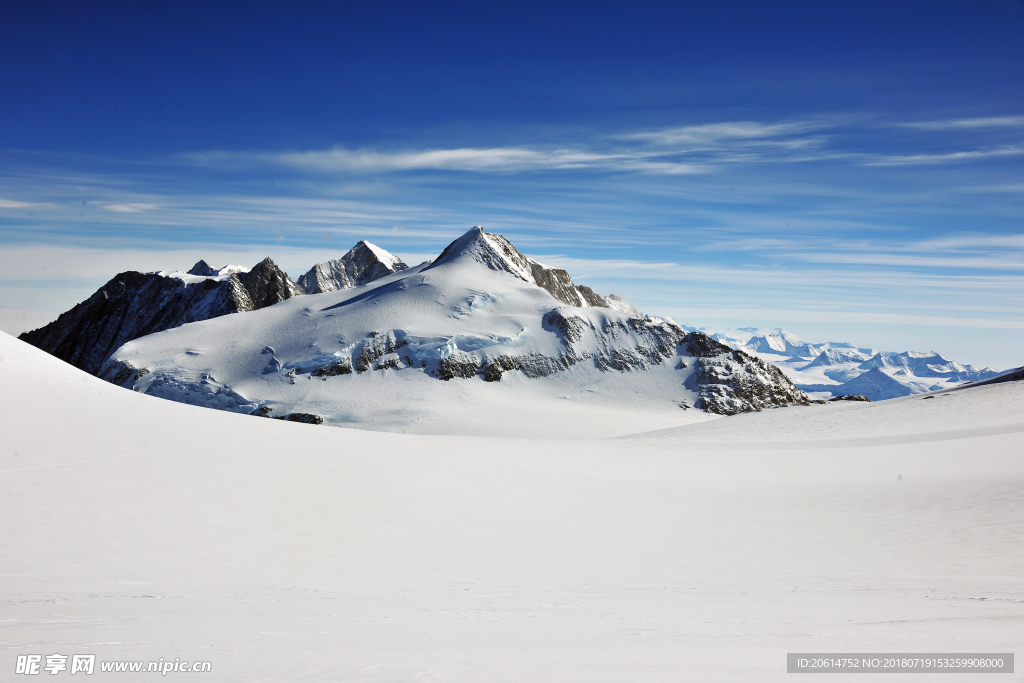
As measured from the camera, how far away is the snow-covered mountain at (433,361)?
71.4 meters

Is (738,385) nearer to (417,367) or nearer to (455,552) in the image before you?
(417,367)

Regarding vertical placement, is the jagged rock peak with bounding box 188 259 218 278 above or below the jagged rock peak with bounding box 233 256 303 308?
above

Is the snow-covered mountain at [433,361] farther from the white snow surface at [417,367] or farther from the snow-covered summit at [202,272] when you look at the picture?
the snow-covered summit at [202,272]

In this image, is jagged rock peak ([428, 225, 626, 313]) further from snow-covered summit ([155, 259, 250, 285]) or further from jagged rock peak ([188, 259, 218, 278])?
jagged rock peak ([188, 259, 218, 278])

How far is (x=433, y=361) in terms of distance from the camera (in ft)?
252

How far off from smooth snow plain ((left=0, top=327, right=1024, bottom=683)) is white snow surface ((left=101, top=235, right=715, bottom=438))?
40461 mm

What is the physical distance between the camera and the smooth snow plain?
7.20m

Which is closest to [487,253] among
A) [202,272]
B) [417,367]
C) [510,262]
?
[510,262]

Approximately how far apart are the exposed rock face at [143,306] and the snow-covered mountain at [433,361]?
49114mm

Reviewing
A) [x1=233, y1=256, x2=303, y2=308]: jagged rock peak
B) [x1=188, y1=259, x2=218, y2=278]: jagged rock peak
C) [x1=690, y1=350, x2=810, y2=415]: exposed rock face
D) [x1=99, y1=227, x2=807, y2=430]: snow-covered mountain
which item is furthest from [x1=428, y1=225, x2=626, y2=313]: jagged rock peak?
[x1=188, y1=259, x2=218, y2=278]: jagged rock peak

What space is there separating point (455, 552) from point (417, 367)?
6539cm

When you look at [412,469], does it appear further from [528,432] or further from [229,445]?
[528,432]

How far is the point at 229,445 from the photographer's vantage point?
17.5 meters
